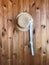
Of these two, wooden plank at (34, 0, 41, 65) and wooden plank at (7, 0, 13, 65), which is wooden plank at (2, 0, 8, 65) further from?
wooden plank at (34, 0, 41, 65)

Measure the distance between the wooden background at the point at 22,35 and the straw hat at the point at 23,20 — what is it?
0.07 metres

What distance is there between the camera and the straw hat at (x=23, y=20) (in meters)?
2.90

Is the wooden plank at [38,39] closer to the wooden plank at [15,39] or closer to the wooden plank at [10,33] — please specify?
the wooden plank at [15,39]

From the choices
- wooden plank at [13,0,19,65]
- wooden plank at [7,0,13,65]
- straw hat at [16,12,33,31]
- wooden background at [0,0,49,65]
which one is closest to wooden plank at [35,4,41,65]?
wooden background at [0,0,49,65]

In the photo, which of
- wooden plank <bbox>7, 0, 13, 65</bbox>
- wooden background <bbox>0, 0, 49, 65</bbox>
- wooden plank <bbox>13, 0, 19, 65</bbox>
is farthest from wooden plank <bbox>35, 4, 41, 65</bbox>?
wooden plank <bbox>7, 0, 13, 65</bbox>

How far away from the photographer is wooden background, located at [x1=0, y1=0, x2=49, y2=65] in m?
2.94

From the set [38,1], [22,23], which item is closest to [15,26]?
[22,23]

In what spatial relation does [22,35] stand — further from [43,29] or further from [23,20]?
[43,29]

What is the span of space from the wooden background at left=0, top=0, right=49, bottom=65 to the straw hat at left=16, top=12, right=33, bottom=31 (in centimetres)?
7

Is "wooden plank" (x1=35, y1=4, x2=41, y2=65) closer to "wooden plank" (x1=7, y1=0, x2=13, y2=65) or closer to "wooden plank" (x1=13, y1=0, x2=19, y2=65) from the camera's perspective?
"wooden plank" (x1=13, y1=0, x2=19, y2=65)

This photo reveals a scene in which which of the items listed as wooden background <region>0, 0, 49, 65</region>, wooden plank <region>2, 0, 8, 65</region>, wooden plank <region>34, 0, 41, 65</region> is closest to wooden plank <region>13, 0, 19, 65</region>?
wooden background <region>0, 0, 49, 65</region>

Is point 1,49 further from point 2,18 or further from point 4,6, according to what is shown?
point 4,6

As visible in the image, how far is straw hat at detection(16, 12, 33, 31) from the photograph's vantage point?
9.50ft

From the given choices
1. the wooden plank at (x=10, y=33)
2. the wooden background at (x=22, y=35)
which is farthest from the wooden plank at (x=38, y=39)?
the wooden plank at (x=10, y=33)
